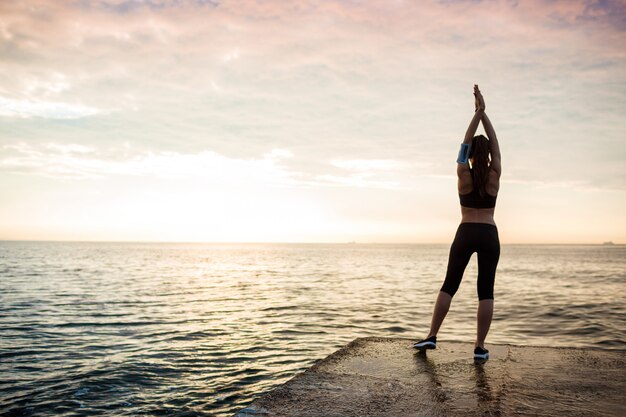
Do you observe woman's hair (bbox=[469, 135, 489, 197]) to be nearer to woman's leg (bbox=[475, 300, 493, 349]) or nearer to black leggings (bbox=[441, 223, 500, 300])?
black leggings (bbox=[441, 223, 500, 300])

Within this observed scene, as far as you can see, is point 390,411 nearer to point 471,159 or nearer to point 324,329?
point 471,159

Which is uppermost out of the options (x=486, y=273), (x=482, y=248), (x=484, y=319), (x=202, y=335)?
(x=482, y=248)

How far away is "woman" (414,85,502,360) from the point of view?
5191 mm

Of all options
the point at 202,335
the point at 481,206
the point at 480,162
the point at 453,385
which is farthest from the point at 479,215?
the point at 202,335

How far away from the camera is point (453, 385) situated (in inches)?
164

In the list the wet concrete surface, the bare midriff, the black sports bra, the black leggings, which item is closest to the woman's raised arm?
the black sports bra

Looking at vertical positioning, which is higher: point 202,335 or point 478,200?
point 478,200

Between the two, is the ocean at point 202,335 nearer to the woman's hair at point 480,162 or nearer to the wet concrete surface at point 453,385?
the wet concrete surface at point 453,385

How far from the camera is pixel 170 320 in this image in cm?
1527

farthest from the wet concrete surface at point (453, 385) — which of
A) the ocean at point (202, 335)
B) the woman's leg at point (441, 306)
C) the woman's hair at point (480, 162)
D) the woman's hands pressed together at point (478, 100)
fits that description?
the woman's hands pressed together at point (478, 100)

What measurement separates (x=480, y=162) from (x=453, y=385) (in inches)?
93.8

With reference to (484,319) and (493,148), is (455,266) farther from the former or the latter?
(493,148)

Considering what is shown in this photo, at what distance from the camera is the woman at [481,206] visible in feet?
17.0

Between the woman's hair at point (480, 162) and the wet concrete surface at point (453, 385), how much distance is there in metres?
1.92
